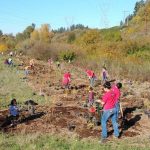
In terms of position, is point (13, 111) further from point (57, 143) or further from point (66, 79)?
point (66, 79)

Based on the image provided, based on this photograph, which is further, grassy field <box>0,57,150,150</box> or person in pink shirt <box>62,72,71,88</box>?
person in pink shirt <box>62,72,71,88</box>

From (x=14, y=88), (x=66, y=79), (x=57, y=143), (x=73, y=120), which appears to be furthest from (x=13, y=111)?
(x=14, y=88)

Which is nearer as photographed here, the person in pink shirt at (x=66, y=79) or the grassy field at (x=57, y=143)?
the grassy field at (x=57, y=143)

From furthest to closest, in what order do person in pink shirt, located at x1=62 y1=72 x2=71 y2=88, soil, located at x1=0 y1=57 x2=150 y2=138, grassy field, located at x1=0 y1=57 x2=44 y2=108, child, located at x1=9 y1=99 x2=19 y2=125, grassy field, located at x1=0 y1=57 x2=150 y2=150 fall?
person in pink shirt, located at x1=62 y1=72 x2=71 y2=88
grassy field, located at x1=0 y1=57 x2=44 y2=108
child, located at x1=9 y1=99 x2=19 y2=125
soil, located at x1=0 y1=57 x2=150 y2=138
grassy field, located at x1=0 y1=57 x2=150 y2=150

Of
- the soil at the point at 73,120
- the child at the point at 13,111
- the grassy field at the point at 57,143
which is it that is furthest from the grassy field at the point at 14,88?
the grassy field at the point at 57,143

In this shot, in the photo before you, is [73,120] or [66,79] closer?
[73,120]

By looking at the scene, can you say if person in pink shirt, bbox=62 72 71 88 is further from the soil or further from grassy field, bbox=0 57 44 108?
the soil

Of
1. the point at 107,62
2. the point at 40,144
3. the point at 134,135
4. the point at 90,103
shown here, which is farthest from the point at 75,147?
the point at 107,62

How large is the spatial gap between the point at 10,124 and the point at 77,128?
2350mm

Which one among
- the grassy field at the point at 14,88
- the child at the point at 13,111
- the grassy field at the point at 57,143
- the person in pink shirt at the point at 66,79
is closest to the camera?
the grassy field at the point at 57,143

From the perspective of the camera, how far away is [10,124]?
15.7m

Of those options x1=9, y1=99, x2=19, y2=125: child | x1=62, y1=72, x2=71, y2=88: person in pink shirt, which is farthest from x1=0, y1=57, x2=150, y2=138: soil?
x1=62, y1=72, x2=71, y2=88: person in pink shirt

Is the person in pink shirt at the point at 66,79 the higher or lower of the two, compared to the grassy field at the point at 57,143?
higher

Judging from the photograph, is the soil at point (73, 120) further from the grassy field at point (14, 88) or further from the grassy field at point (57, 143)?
the grassy field at point (14, 88)
